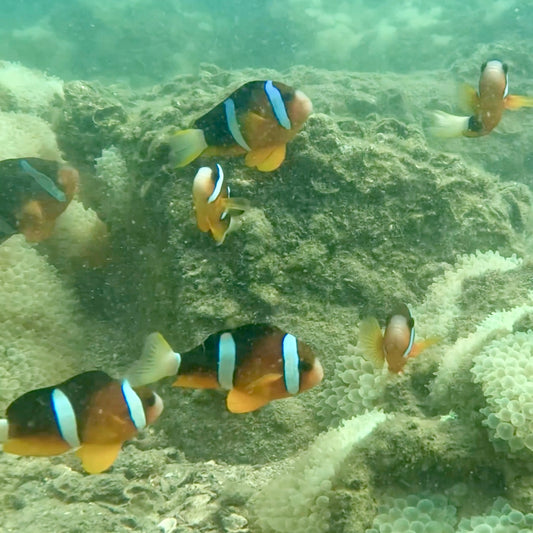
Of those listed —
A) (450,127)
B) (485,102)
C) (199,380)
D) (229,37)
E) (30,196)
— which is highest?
(229,37)

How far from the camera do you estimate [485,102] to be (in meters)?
3.16

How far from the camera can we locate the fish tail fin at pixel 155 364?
2.25 metres

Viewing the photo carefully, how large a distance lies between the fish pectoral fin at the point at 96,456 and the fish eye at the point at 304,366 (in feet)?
2.71

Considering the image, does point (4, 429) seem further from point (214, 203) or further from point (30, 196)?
point (30, 196)

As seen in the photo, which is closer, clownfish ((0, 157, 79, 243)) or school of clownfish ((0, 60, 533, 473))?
school of clownfish ((0, 60, 533, 473))

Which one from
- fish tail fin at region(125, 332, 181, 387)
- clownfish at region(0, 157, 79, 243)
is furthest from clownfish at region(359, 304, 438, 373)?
clownfish at region(0, 157, 79, 243)

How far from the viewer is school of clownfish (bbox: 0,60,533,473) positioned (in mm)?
2031

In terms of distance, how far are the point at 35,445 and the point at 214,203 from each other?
1.50 metres

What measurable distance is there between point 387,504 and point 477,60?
9.70 m

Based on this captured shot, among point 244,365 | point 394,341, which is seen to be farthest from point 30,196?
point 394,341

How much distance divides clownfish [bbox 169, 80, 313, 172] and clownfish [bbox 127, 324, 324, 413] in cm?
108

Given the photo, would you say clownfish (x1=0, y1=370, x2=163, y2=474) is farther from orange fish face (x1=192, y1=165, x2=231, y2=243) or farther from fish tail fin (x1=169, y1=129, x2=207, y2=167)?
fish tail fin (x1=169, y1=129, x2=207, y2=167)

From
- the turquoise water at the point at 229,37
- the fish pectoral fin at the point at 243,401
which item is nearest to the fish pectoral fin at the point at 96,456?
the fish pectoral fin at the point at 243,401

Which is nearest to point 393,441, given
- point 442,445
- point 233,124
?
point 442,445
